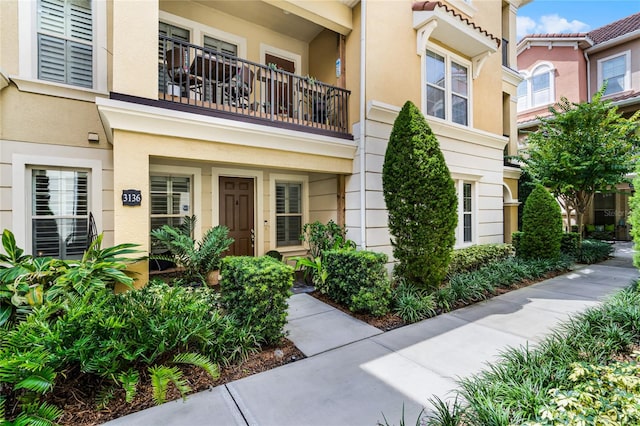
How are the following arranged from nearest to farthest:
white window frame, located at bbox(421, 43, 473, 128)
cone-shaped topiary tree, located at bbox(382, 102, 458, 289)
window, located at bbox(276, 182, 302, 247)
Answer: cone-shaped topiary tree, located at bbox(382, 102, 458, 289)
white window frame, located at bbox(421, 43, 473, 128)
window, located at bbox(276, 182, 302, 247)

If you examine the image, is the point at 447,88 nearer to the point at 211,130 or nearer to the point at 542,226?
the point at 542,226

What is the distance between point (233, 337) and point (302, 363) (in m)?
0.88

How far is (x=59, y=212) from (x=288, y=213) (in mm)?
4769

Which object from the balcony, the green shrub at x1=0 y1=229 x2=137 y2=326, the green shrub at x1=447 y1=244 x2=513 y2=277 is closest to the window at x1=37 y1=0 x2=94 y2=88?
the balcony

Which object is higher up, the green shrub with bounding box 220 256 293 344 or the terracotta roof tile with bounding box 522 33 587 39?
the terracotta roof tile with bounding box 522 33 587 39

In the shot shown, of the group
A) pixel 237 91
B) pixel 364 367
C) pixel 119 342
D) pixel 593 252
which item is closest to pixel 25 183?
pixel 237 91

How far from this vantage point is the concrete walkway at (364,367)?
255 centimetres

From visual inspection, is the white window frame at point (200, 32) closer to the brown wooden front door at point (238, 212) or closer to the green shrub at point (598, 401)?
the brown wooden front door at point (238, 212)

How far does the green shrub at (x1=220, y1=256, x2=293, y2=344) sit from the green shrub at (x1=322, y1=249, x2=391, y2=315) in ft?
4.82

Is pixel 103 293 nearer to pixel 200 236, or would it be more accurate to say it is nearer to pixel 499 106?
pixel 200 236

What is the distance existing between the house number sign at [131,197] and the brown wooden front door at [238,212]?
111 inches

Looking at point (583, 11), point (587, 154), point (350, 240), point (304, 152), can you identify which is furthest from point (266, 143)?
Result: point (583, 11)

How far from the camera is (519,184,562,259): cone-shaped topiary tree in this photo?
8.02 metres

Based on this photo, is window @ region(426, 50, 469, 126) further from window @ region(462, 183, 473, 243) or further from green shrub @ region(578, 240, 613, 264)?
green shrub @ region(578, 240, 613, 264)
